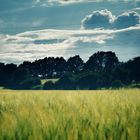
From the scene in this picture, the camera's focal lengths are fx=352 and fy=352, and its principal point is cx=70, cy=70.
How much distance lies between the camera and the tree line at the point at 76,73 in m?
94.7

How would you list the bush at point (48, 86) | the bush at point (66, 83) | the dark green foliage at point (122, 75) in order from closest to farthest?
the dark green foliage at point (122, 75)
the bush at point (66, 83)
the bush at point (48, 86)

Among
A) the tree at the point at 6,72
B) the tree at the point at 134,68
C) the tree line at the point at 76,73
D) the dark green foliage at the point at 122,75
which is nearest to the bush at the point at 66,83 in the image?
the tree line at the point at 76,73

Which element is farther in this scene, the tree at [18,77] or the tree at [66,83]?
the tree at [18,77]

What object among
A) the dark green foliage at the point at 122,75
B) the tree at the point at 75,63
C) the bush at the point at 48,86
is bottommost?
the bush at the point at 48,86

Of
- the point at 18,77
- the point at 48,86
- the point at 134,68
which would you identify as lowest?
the point at 48,86

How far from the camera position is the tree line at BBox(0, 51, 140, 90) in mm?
94688

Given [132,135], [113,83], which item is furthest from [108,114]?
[113,83]

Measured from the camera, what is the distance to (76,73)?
11575 cm

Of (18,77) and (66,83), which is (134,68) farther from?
(18,77)

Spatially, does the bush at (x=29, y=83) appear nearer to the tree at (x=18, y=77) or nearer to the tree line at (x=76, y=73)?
the tree line at (x=76, y=73)

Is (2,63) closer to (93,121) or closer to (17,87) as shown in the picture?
(17,87)

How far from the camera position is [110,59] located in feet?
420

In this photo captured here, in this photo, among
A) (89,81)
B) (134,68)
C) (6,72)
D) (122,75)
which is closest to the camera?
(122,75)

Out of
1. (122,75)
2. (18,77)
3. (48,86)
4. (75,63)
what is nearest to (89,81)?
(122,75)
